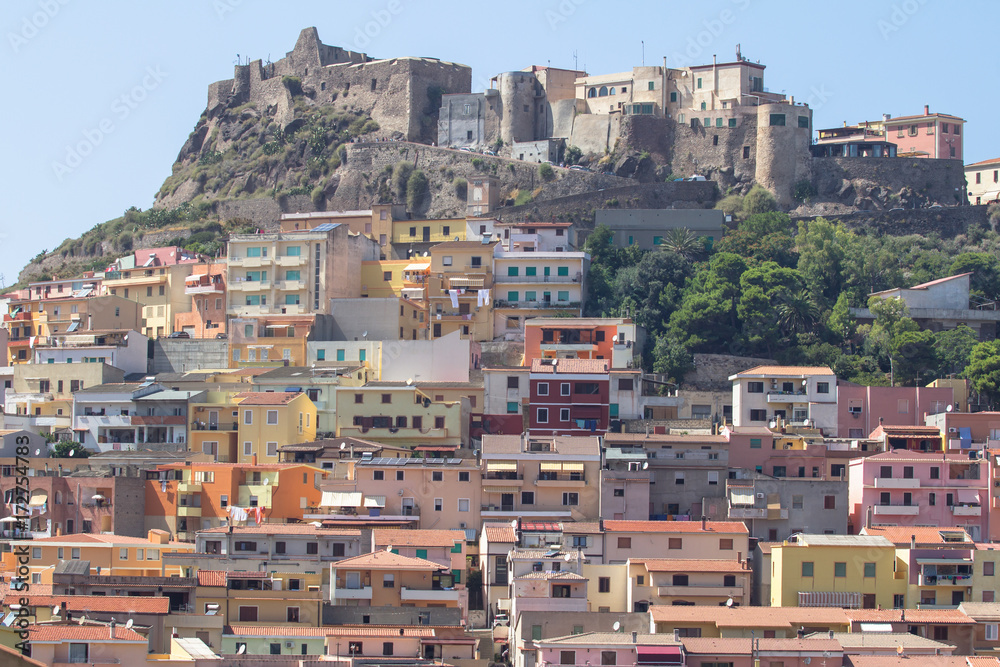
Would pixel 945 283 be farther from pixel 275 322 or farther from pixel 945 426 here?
pixel 275 322

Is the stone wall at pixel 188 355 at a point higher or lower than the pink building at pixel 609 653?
higher

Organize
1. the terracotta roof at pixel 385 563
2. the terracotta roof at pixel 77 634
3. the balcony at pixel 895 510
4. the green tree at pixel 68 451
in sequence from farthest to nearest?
1. the green tree at pixel 68 451
2. the balcony at pixel 895 510
3. the terracotta roof at pixel 385 563
4. the terracotta roof at pixel 77 634

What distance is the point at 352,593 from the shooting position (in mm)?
43125

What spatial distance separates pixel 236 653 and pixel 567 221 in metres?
46.9

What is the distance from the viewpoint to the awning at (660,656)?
3878cm

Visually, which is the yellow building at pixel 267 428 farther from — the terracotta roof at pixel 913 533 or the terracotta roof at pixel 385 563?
the terracotta roof at pixel 913 533

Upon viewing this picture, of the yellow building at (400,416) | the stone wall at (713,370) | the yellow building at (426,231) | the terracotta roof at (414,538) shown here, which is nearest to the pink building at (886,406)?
the stone wall at (713,370)

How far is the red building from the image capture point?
189 feet

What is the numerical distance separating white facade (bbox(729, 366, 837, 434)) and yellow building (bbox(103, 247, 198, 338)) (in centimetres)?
2756

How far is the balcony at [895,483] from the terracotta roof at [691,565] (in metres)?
8.40

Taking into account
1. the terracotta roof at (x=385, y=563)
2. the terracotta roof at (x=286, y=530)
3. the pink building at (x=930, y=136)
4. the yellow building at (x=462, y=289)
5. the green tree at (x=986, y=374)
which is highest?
the pink building at (x=930, y=136)

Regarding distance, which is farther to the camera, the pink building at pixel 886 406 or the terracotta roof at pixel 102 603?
the pink building at pixel 886 406

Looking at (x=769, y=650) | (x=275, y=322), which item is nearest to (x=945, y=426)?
(x=769, y=650)

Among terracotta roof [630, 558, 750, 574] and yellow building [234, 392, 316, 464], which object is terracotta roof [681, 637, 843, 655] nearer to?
terracotta roof [630, 558, 750, 574]
